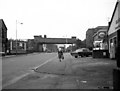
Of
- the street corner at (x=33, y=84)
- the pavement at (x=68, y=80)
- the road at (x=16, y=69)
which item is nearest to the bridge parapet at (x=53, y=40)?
the road at (x=16, y=69)

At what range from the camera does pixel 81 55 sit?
36.9 metres

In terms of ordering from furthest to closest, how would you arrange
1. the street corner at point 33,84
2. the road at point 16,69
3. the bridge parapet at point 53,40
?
the bridge parapet at point 53,40, the road at point 16,69, the street corner at point 33,84

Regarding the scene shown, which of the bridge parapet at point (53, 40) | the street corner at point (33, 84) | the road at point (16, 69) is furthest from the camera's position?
the bridge parapet at point (53, 40)

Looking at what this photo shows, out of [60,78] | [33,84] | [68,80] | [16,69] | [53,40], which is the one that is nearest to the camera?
[33,84]

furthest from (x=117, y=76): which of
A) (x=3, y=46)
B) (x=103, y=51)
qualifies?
(x=3, y=46)

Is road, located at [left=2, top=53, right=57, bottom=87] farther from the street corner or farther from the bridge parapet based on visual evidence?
the bridge parapet

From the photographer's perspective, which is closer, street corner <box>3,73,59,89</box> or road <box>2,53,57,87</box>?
street corner <box>3,73,59,89</box>

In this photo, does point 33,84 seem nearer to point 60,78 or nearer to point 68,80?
point 68,80

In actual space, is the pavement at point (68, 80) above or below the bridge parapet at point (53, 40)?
below

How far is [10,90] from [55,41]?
10458 centimetres

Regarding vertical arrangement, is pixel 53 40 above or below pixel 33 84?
above

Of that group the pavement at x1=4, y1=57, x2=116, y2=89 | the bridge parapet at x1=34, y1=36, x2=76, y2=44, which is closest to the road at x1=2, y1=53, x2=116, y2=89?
the pavement at x1=4, y1=57, x2=116, y2=89

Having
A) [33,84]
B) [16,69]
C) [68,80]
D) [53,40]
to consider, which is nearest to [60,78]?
[68,80]

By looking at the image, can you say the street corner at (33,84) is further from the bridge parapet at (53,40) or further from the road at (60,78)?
the bridge parapet at (53,40)
